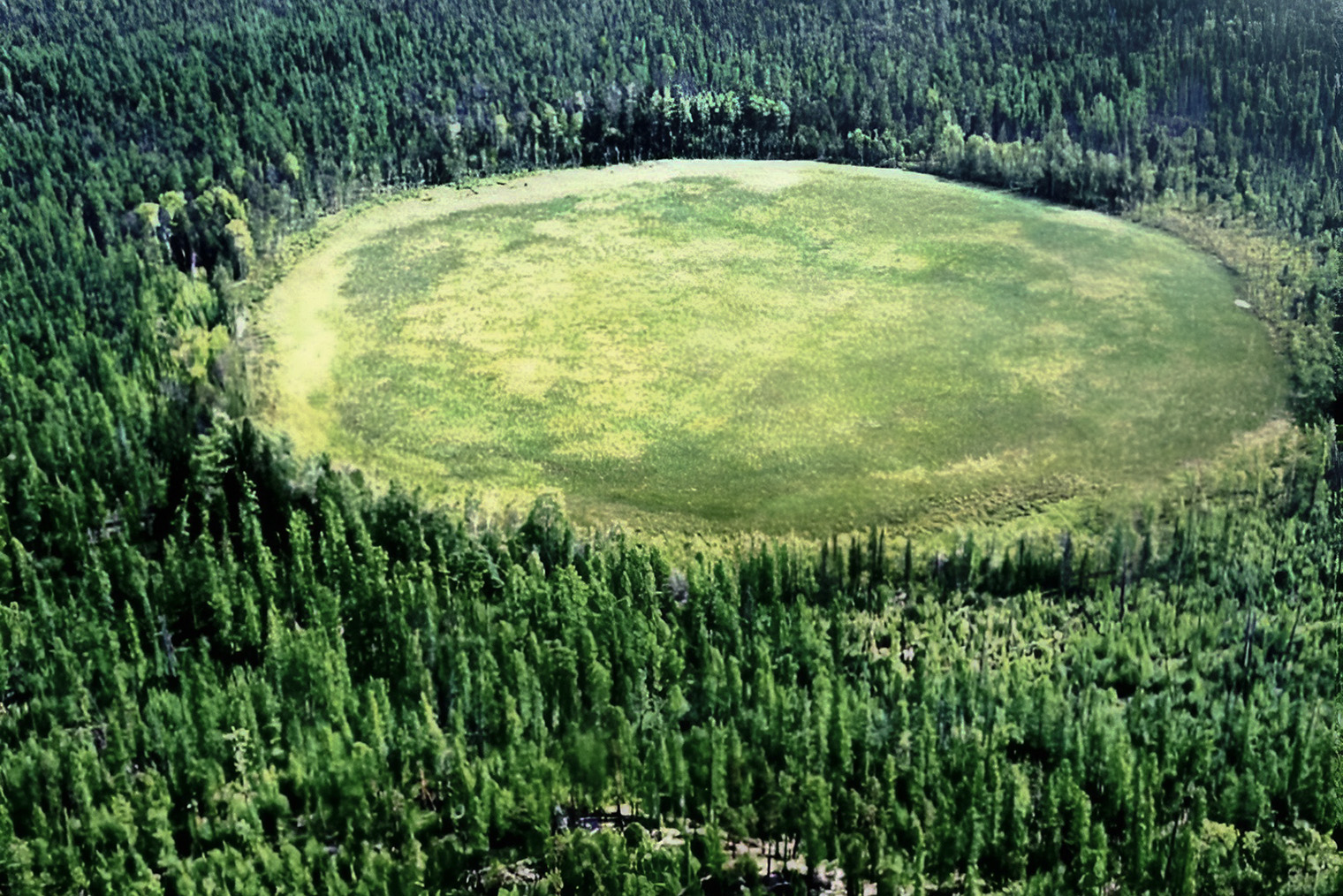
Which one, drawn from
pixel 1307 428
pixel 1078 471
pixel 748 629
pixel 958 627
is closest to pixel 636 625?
pixel 748 629

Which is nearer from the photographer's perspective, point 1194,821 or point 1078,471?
point 1194,821

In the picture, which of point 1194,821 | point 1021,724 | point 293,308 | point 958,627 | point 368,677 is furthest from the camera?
point 293,308

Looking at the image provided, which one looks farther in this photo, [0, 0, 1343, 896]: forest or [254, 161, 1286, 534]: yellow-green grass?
[254, 161, 1286, 534]: yellow-green grass

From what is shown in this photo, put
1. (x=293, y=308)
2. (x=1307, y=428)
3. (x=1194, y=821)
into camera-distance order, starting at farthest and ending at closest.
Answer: (x=293, y=308), (x=1307, y=428), (x=1194, y=821)

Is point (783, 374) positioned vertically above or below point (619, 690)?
above

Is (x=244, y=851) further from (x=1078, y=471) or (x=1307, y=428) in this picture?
(x=1307, y=428)

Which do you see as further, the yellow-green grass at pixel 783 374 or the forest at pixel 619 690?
the yellow-green grass at pixel 783 374

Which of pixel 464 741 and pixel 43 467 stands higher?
pixel 43 467
